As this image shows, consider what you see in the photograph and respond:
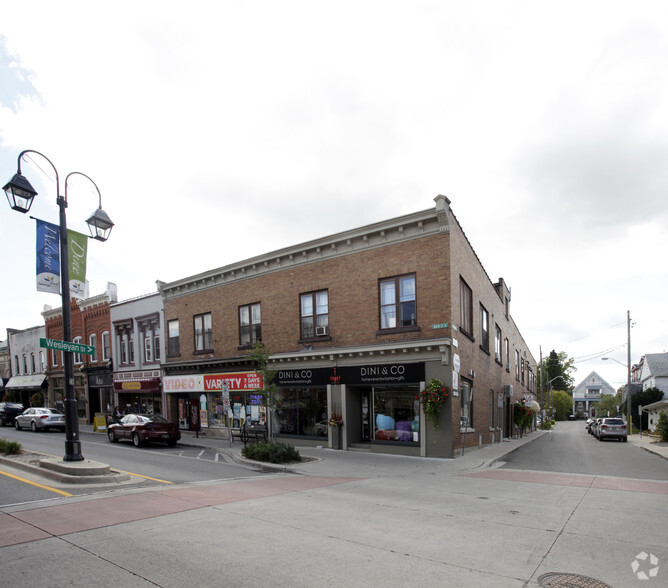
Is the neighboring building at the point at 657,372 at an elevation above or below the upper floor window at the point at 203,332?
below

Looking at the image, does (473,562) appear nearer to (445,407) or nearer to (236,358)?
(445,407)

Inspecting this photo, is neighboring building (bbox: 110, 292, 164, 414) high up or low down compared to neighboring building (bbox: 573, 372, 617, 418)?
up

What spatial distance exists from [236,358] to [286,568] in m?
18.0

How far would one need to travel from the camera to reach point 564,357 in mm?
118812

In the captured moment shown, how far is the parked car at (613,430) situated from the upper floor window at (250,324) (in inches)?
1068

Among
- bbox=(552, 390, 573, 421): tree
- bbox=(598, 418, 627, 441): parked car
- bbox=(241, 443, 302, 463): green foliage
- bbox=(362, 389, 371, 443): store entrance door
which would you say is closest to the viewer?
bbox=(241, 443, 302, 463): green foliage

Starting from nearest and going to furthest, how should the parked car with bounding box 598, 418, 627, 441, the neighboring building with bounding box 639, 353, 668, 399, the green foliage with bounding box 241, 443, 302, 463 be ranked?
1. the green foliage with bounding box 241, 443, 302, 463
2. the parked car with bounding box 598, 418, 627, 441
3. the neighboring building with bounding box 639, 353, 668, 399

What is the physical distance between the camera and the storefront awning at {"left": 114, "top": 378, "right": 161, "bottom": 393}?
28.0 m

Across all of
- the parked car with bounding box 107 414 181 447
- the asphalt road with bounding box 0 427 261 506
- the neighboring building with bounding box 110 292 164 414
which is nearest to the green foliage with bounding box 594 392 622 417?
the neighboring building with bounding box 110 292 164 414

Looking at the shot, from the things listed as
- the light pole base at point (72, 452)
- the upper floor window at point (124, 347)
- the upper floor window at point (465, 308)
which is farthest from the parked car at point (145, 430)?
the upper floor window at point (465, 308)

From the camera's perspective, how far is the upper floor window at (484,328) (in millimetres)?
24042

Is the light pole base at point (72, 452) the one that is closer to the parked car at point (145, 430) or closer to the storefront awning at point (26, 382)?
the parked car at point (145, 430)

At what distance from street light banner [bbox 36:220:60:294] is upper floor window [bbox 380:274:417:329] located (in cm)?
1074

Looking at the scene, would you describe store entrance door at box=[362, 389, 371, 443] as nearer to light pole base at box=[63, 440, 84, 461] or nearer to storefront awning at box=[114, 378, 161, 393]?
light pole base at box=[63, 440, 84, 461]
